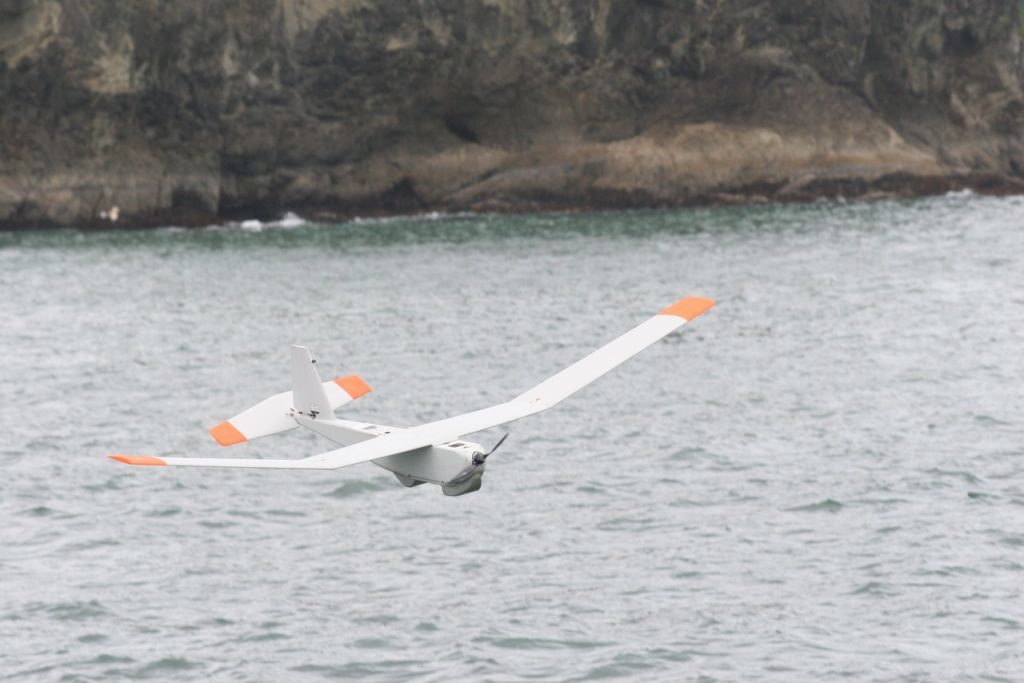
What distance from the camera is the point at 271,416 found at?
20.5 m

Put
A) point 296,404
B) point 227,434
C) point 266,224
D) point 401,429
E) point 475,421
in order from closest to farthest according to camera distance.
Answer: point 475,421 → point 401,429 → point 227,434 → point 296,404 → point 266,224

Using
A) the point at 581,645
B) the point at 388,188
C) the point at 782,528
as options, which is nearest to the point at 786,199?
the point at 388,188

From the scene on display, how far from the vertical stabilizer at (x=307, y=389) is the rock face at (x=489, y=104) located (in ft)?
217

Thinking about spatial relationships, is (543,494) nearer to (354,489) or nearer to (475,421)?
(354,489)

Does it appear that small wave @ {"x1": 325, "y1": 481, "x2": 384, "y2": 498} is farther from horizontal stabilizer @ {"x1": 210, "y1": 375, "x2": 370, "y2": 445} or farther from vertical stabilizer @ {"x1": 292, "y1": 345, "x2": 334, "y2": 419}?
vertical stabilizer @ {"x1": 292, "y1": 345, "x2": 334, "y2": 419}

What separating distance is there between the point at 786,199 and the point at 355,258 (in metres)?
32.5

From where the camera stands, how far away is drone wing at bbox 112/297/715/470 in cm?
1703

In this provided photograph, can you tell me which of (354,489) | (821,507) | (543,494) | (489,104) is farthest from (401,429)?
(489,104)

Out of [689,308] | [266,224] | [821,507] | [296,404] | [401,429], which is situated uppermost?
[689,308]

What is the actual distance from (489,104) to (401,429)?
72.1m

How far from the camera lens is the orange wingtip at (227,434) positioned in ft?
62.5

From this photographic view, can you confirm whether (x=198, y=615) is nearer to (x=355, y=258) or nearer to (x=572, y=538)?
(x=572, y=538)

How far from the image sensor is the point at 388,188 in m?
88.3

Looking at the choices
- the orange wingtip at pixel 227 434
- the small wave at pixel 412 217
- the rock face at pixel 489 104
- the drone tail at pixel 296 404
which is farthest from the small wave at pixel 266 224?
the orange wingtip at pixel 227 434
